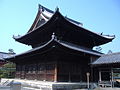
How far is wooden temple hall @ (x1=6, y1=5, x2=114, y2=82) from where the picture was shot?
20484 millimetres

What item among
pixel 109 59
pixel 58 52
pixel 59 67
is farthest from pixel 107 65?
pixel 58 52

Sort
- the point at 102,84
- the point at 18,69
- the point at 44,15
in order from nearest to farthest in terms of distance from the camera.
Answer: the point at 102,84
the point at 44,15
the point at 18,69

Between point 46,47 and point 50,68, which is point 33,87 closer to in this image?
point 50,68

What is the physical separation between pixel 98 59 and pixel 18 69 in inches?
576

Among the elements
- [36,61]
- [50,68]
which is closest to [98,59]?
[50,68]

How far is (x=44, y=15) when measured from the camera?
2841 cm

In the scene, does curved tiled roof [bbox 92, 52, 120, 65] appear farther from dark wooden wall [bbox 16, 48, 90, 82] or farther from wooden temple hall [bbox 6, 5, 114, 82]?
dark wooden wall [bbox 16, 48, 90, 82]

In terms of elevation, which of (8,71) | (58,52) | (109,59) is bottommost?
(8,71)

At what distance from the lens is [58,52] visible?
66.6 ft

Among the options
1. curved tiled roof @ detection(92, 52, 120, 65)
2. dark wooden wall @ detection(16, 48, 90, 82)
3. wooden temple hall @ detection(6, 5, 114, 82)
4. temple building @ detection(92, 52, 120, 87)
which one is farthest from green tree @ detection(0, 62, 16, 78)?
curved tiled roof @ detection(92, 52, 120, 65)

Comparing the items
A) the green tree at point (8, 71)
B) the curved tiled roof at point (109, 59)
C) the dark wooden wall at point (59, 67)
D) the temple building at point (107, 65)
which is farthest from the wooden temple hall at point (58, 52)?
the green tree at point (8, 71)

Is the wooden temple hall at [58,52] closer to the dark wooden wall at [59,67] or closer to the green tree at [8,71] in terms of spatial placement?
the dark wooden wall at [59,67]

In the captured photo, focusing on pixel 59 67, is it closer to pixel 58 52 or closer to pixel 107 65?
pixel 58 52

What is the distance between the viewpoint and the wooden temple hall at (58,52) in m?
20.5
